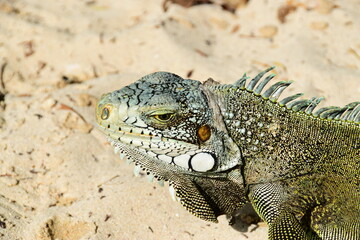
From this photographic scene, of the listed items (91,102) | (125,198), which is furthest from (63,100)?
(125,198)

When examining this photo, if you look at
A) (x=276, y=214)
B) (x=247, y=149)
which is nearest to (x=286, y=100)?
(x=247, y=149)

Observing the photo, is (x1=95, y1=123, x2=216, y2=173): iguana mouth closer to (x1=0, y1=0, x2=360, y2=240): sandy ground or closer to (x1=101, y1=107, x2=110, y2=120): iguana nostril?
(x1=101, y1=107, x2=110, y2=120): iguana nostril

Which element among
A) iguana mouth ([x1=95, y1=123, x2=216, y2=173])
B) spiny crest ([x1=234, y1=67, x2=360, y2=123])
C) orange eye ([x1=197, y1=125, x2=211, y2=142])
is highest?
spiny crest ([x1=234, y1=67, x2=360, y2=123])

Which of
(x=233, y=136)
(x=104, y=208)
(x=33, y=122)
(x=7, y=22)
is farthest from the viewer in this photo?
(x=7, y=22)

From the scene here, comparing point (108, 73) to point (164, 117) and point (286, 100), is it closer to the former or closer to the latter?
point (164, 117)

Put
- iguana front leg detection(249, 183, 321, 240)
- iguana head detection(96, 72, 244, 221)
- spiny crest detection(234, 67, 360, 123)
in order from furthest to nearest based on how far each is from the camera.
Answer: spiny crest detection(234, 67, 360, 123) < iguana head detection(96, 72, 244, 221) < iguana front leg detection(249, 183, 321, 240)

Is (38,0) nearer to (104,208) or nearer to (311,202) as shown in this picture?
(104,208)

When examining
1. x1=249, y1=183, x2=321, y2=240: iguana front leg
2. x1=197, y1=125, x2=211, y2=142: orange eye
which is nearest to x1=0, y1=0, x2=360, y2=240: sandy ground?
x1=249, y1=183, x2=321, y2=240: iguana front leg
